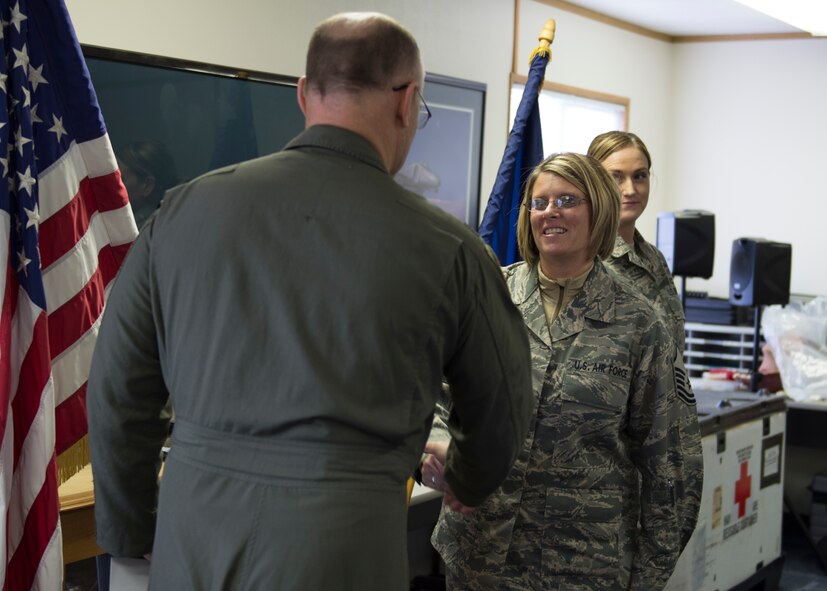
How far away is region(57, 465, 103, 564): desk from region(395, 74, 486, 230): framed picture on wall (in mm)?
2274

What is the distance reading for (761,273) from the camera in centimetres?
443

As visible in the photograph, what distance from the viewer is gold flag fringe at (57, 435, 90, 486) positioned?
1.97m

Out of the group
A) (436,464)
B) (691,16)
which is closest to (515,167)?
(436,464)

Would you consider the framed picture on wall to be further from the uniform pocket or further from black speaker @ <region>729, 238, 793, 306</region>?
the uniform pocket

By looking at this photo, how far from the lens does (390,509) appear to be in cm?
120

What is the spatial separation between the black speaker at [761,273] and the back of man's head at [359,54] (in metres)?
3.55

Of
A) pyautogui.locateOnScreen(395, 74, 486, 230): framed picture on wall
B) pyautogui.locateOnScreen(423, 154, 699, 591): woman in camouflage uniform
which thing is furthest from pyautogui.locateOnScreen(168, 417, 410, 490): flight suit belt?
pyautogui.locateOnScreen(395, 74, 486, 230): framed picture on wall

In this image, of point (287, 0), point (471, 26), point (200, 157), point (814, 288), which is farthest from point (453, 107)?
point (814, 288)

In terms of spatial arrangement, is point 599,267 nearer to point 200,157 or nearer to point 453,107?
point 200,157

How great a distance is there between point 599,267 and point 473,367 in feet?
2.35

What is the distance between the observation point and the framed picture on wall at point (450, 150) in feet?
13.5

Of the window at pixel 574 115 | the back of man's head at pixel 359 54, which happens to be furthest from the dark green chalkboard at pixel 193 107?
the window at pixel 574 115

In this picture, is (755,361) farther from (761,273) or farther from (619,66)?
(619,66)

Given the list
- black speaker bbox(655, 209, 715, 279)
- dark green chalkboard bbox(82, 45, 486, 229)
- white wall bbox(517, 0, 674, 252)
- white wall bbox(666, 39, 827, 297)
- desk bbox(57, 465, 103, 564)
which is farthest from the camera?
white wall bbox(666, 39, 827, 297)
